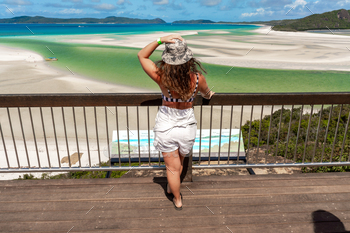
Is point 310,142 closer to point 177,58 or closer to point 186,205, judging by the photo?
point 186,205

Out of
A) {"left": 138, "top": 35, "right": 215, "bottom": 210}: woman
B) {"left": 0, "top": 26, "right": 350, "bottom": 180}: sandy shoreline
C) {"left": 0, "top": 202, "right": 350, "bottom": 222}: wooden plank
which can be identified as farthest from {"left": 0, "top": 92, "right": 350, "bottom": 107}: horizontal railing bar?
{"left": 0, "top": 26, "right": 350, "bottom": 180}: sandy shoreline

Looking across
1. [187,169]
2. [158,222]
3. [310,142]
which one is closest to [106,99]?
[187,169]

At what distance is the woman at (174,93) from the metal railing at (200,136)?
55 centimetres

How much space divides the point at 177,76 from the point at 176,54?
169mm

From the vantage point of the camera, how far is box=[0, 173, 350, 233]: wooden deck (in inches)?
95.7

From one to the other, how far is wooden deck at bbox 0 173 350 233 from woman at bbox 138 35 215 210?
0.38 metres

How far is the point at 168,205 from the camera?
107 inches

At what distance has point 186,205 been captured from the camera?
2.72 m

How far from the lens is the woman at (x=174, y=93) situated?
204 centimetres

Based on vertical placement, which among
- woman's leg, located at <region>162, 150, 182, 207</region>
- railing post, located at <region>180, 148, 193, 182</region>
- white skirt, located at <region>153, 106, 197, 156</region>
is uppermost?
white skirt, located at <region>153, 106, 197, 156</region>

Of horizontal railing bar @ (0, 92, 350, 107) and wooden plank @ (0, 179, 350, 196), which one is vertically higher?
horizontal railing bar @ (0, 92, 350, 107)

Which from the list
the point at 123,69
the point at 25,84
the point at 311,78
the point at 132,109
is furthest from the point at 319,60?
the point at 25,84

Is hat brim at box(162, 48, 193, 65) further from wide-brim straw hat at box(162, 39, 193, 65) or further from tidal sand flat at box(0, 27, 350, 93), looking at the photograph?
tidal sand flat at box(0, 27, 350, 93)

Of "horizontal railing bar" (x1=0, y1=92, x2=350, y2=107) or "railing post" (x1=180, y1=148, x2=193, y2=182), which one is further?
"railing post" (x1=180, y1=148, x2=193, y2=182)
